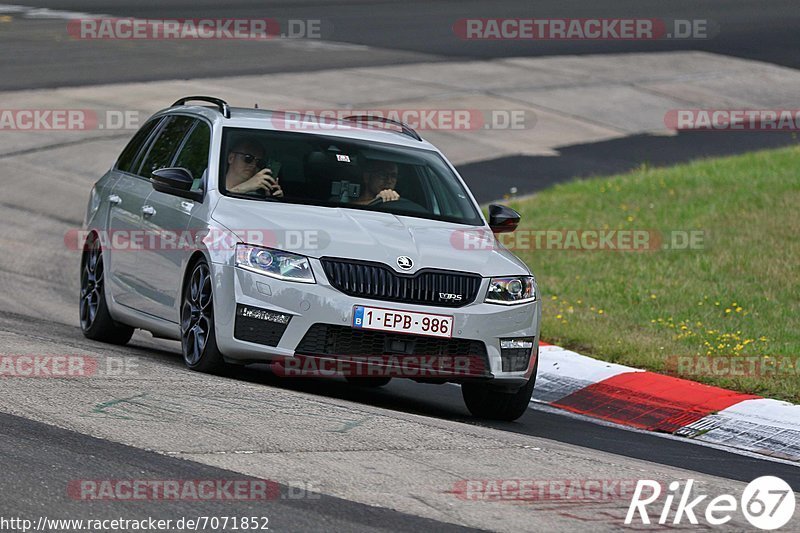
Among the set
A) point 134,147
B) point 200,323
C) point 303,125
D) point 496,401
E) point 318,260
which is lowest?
point 496,401

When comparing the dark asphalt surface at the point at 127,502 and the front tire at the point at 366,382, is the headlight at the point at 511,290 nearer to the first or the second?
the front tire at the point at 366,382

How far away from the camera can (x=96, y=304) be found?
11.0m

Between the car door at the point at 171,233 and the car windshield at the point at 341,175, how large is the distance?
28cm

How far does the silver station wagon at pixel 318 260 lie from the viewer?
8602 mm

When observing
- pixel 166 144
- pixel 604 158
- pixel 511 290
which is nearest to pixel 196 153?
pixel 166 144

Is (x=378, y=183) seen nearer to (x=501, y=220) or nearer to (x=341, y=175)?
(x=341, y=175)

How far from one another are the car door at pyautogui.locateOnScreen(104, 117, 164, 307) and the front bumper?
5.33 feet

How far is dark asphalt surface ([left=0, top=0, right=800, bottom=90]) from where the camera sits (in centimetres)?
2670

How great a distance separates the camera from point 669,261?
48.1 ft

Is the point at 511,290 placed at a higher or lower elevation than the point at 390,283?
lower

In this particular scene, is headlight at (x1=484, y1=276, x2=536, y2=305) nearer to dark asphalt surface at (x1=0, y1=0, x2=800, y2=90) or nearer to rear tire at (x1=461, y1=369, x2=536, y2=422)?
rear tire at (x1=461, y1=369, x2=536, y2=422)

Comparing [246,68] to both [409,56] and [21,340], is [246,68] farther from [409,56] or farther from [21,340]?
[21,340]

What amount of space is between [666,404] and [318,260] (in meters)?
2.87

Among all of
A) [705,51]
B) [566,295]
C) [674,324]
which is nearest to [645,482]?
[674,324]
